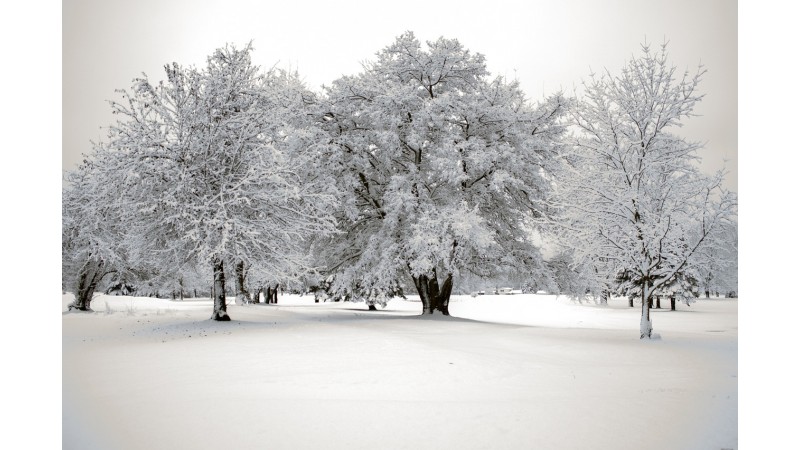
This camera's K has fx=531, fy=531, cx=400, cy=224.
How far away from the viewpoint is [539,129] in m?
19.2

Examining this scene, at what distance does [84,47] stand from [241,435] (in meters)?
5.08

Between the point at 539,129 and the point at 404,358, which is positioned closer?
the point at 404,358

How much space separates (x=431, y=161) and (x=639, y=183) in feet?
24.0

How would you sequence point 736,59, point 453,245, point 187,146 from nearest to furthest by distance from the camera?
point 736,59 → point 187,146 → point 453,245

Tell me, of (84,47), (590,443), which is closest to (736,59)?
(590,443)

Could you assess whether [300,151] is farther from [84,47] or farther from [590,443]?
[590,443]

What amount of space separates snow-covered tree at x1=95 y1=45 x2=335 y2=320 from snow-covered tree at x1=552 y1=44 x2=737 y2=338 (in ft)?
24.8

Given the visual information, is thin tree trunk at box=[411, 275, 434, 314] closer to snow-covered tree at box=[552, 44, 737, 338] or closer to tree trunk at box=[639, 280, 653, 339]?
snow-covered tree at box=[552, 44, 737, 338]

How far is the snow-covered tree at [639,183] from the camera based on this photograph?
11.4m

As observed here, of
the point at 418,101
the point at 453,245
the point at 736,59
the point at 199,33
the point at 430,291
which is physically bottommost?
the point at 430,291

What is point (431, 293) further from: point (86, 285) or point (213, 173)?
point (86, 285)

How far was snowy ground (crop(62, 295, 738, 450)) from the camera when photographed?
185 inches

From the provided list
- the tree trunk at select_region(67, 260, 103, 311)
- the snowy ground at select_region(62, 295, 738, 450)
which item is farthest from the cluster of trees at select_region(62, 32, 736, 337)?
the snowy ground at select_region(62, 295, 738, 450)

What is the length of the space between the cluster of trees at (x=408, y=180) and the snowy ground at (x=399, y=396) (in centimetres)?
306
